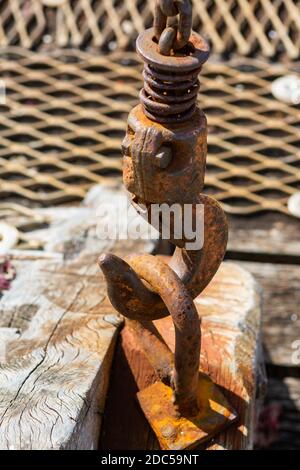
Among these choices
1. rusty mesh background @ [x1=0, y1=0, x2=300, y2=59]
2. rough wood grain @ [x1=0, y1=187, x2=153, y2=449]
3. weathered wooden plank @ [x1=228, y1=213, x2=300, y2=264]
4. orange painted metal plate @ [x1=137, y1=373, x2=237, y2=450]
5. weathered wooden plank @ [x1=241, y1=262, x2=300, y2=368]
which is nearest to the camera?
rough wood grain @ [x1=0, y1=187, x2=153, y2=449]

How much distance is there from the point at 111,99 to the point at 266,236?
1.14 metres

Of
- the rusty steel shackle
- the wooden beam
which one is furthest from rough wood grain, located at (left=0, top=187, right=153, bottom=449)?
the wooden beam

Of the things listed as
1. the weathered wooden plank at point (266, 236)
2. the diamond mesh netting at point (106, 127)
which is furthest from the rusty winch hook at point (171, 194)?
the diamond mesh netting at point (106, 127)

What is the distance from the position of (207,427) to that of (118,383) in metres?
0.29

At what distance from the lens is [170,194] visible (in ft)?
5.63

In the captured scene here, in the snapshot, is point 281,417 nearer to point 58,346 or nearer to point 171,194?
point 58,346

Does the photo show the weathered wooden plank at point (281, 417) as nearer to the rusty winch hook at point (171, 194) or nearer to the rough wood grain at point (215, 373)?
the rough wood grain at point (215, 373)

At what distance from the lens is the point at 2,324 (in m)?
2.20

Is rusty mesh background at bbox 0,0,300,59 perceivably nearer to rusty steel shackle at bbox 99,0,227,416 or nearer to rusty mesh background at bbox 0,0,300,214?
rusty mesh background at bbox 0,0,300,214

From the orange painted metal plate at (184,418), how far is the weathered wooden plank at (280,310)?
0.81m

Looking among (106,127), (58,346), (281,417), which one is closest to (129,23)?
(106,127)

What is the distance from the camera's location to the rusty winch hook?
63.4 inches

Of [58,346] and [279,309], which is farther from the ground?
[58,346]
